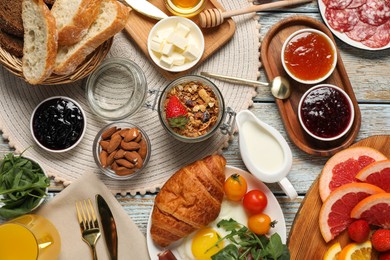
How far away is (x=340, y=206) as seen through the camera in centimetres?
210

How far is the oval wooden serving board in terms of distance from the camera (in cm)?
213

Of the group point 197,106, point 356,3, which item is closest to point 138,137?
point 197,106

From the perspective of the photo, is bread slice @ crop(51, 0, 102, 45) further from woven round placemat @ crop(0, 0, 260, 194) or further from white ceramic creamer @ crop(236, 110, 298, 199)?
white ceramic creamer @ crop(236, 110, 298, 199)

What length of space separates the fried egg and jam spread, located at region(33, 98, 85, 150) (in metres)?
0.58

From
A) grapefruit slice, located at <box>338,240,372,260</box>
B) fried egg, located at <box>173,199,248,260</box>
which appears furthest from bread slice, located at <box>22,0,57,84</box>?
grapefruit slice, located at <box>338,240,372,260</box>

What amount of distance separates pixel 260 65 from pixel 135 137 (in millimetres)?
577

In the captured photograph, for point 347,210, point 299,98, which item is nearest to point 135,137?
point 299,98

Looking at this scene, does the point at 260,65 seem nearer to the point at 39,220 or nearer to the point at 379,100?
the point at 379,100

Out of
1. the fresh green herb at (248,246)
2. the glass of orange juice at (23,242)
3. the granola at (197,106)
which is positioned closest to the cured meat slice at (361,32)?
the granola at (197,106)

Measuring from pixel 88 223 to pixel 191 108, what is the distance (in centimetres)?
60

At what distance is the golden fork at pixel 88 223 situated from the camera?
7.00ft

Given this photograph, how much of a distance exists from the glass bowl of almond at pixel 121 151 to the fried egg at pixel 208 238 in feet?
1.09

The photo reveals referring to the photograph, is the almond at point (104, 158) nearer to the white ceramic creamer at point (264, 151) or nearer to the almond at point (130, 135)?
the almond at point (130, 135)

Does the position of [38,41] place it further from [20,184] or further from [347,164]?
[347,164]
